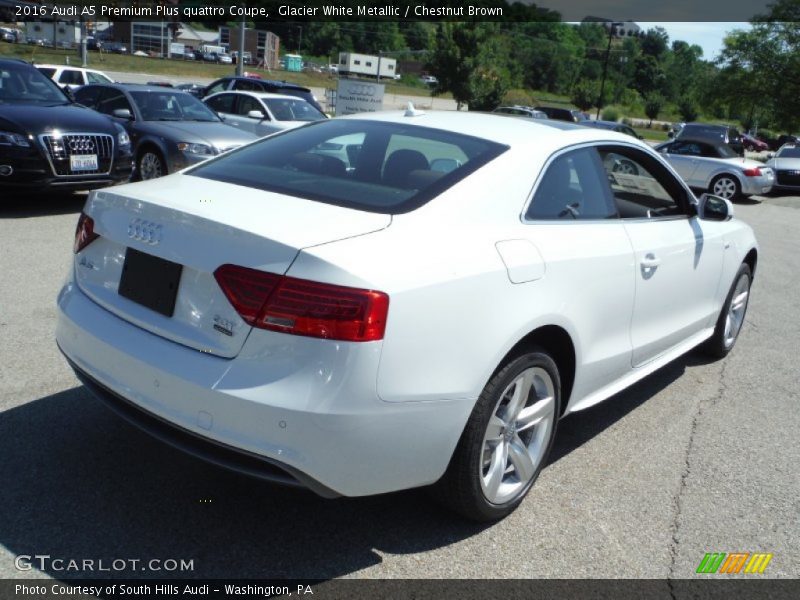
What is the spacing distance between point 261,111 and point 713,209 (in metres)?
11.1

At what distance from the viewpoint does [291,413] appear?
97.1 inches

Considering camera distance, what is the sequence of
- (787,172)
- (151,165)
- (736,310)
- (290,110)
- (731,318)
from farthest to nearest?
(787,172)
(290,110)
(151,165)
(736,310)
(731,318)

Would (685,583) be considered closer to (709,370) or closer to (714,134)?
(709,370)

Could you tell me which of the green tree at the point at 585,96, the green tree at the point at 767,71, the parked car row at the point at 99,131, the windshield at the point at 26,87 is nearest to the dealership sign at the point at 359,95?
the parked car row at the point at 99,131

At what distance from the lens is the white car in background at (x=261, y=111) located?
14008mm

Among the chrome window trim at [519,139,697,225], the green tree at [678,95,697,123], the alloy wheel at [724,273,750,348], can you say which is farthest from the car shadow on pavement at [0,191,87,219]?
the green tree at [678,95,697,123]

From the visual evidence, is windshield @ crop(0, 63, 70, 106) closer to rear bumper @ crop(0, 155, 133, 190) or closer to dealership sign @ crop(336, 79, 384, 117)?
rear bumper @ crop(0, 155, 133, 190)

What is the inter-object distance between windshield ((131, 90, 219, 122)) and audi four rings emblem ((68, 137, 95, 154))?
7.83 feet

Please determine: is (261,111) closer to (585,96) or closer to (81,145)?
(81,145)

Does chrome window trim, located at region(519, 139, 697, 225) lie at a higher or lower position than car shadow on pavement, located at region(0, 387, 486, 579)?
higher

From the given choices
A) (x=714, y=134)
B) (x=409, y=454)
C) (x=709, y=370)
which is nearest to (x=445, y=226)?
(x=409, y=454)

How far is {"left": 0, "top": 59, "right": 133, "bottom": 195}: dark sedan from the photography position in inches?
327

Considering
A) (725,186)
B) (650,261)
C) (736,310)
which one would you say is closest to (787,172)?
(725,186)

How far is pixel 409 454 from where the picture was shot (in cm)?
269
